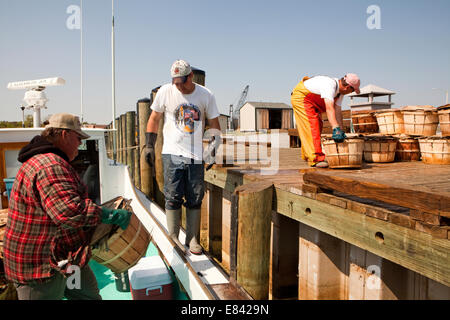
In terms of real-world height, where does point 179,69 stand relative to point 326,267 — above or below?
above

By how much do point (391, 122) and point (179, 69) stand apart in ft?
12.5

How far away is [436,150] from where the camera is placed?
4723mm

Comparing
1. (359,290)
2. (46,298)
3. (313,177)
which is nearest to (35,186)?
(46,298)

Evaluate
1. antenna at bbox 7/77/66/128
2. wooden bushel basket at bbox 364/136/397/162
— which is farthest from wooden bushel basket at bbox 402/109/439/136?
antenna at bbox 7/77/66/128

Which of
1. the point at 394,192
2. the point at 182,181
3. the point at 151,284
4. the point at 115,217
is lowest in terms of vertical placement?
the point at 151,284

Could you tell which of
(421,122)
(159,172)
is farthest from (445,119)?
(159,172)

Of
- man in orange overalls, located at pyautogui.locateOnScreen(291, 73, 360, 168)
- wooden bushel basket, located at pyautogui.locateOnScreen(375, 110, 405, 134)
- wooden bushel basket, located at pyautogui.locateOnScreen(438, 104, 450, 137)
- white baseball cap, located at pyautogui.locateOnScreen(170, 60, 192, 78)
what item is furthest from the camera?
wooden bushel basket, located at pyautogui.locateOnScreen(375, 110, 405, 134)

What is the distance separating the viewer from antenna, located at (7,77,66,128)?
503 centimetres

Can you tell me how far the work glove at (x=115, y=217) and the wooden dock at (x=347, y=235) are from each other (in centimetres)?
105

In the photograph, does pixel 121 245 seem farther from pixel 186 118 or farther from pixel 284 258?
pixel 284 258

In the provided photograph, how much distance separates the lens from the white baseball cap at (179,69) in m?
3.46

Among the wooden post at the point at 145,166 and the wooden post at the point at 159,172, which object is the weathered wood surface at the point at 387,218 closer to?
the wooden post at the point at 159,172

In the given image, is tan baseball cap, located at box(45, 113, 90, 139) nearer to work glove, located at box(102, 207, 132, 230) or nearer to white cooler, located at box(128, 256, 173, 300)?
work glove, located at box(102, 207, 132, 230)

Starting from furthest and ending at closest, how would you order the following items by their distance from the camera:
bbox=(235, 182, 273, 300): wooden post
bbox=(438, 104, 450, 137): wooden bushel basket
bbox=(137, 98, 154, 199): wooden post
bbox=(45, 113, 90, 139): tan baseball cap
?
bbox=(137, 98, 154, 199): wooden post, bbox=(438, 104, 450, 137): wooden bushel basket, bbox=(235, 182, 273, 300): wooden post, bbox=(45, 113, 90, 139): tan baseball cap
